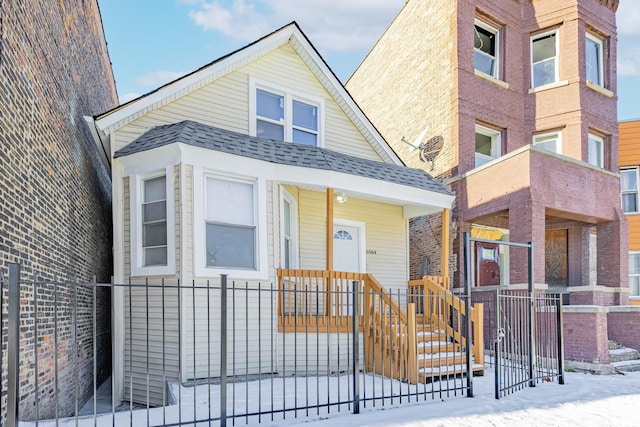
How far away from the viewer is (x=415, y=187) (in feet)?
31.5

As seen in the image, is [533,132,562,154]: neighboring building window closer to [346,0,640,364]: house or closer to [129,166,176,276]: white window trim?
[346,0,640,364]: house

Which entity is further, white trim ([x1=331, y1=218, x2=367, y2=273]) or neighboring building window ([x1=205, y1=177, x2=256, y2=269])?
white trim ([x1=331, y1=218, x2=367, y2=273])

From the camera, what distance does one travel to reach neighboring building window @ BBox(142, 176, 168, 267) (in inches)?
298

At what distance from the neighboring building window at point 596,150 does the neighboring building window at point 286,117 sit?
28.7ft

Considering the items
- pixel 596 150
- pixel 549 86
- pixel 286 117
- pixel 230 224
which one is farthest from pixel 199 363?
pixel 596 150

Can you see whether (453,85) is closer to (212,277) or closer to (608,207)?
(608,207)

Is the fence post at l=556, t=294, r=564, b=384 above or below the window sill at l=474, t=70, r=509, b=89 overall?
below

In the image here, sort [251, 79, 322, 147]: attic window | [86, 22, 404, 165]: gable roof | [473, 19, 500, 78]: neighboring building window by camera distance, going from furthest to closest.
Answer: [473, 19, 500, 78]: neighboring building window < [251, 79, 322, 147]: attic window < [86, 22, 404, 165]: gable roof

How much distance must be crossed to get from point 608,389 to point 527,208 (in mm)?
4091

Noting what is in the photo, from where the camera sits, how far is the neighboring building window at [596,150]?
1363 cm

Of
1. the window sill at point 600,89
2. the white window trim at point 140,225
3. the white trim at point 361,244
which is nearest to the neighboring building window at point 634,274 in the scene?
the window sill at point 600,89

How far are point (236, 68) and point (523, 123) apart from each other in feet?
28.9

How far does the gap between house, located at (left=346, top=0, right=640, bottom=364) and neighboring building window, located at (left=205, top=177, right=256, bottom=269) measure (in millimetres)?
6462

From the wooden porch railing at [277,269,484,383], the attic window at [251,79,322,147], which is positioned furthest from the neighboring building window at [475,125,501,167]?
the wooden porch railing at [277,269,484,383]
